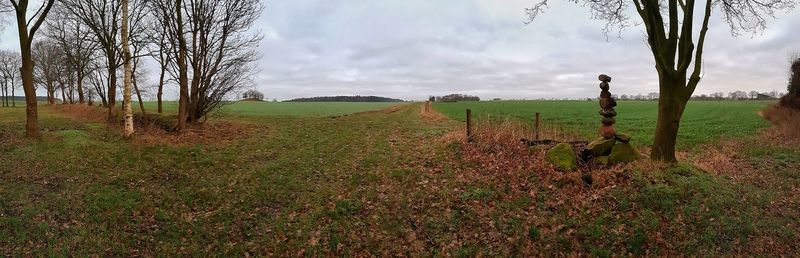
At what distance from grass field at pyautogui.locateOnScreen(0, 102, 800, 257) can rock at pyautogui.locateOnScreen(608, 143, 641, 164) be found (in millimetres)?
912

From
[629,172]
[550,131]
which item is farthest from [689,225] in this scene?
[550,131]

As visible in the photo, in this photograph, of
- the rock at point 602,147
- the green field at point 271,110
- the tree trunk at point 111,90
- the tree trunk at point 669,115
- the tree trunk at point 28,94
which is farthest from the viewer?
the green field at point 271,110

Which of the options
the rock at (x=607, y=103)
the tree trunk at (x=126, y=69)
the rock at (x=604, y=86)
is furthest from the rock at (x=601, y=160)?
the tree trunk at (x=126, y=69)

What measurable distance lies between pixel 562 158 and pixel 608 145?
1.31 m

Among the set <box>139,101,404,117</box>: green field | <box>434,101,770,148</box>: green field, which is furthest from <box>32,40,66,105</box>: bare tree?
<box>434,101,770,148</box>: green field

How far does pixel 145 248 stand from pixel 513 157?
8970 millimetres

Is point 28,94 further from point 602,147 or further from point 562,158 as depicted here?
point 602,147

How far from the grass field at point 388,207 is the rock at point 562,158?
366 millimetres

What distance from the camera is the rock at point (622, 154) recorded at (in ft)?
33.8

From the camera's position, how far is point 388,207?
8.67 meters

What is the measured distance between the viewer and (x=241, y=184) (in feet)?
33.5

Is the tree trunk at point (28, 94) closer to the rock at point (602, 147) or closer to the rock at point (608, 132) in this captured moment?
the rock at point (602, 147)

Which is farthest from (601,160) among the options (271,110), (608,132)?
(271,110)

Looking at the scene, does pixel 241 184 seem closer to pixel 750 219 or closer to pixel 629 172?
pixel 629 172
